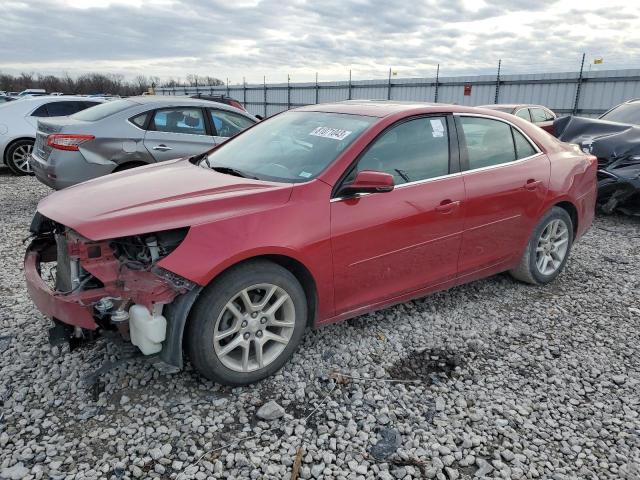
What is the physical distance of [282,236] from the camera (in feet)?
8.89

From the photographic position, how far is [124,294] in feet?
8.23

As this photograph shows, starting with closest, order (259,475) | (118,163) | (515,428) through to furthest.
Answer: (259,475) < (515,428) < (118,163)

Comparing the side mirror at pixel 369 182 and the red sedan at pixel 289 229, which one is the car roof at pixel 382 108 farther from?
the side mirror at pixel 369 182

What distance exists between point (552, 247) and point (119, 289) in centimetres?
373

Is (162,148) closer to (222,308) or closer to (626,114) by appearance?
(222,308)

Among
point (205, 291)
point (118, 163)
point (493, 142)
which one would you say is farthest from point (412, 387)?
point (118, 163)

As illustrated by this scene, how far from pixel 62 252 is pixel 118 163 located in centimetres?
351

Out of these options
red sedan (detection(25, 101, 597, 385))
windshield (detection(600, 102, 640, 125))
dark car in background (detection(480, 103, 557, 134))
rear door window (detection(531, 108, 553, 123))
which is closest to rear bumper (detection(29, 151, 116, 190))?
red sedan (detection(25, 101, 597, 385))

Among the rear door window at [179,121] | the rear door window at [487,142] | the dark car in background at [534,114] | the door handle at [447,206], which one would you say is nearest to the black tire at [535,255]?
the rear door window at [487,142]

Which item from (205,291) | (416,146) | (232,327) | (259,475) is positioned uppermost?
(416,146)

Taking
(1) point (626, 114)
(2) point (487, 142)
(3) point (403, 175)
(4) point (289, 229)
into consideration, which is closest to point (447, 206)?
(3) point (403, 175)

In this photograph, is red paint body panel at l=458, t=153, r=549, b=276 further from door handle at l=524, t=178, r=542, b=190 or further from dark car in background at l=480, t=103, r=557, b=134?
Result: dark car in background at l=480, t=103, r=557, b=134

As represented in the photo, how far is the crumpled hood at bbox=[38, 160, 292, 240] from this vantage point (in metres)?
2.49

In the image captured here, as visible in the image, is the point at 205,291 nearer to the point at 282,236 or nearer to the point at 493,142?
the point at 282,236
